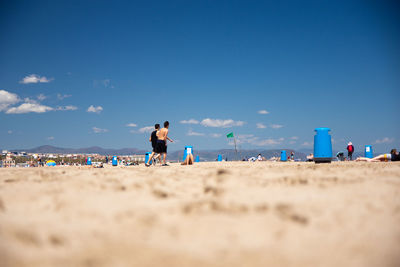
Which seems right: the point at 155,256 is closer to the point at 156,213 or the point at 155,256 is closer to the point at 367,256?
the point at 156,213

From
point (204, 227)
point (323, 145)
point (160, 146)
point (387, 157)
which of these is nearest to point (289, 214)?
point (204, 227)

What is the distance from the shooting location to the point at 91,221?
6.14 ft

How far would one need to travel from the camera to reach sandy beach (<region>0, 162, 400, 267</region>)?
4.75ft

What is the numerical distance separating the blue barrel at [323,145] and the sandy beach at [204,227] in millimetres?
6444

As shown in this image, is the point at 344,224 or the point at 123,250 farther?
the point at 344,224

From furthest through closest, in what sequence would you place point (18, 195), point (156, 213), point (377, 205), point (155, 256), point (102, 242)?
1. point (18, 195)
2. point (377, 205)
3. point (156, 213)
4. point (102, 242)
5. point (155, 256)

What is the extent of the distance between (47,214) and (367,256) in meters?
2.19

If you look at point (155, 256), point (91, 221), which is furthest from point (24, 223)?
point (155, 256)

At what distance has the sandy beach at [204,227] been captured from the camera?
1447mm

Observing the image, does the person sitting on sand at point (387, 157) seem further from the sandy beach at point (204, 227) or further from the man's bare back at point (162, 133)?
the sandy beach at point (204, 227)

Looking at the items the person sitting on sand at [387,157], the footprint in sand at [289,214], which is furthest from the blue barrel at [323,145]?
the footprint in sand at [289,214]

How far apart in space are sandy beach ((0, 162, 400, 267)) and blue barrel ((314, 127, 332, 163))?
21.1 ft

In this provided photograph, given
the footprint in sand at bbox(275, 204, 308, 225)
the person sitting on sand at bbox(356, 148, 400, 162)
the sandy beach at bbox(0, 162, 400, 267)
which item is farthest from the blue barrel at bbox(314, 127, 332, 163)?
the footprint in sand at bbox(275, 204, 308, 225)

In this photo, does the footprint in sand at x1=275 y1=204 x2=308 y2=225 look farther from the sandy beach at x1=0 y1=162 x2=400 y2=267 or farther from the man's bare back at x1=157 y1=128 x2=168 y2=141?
the man's bare back at x1=157 y1=128 x2=168 y2=141
